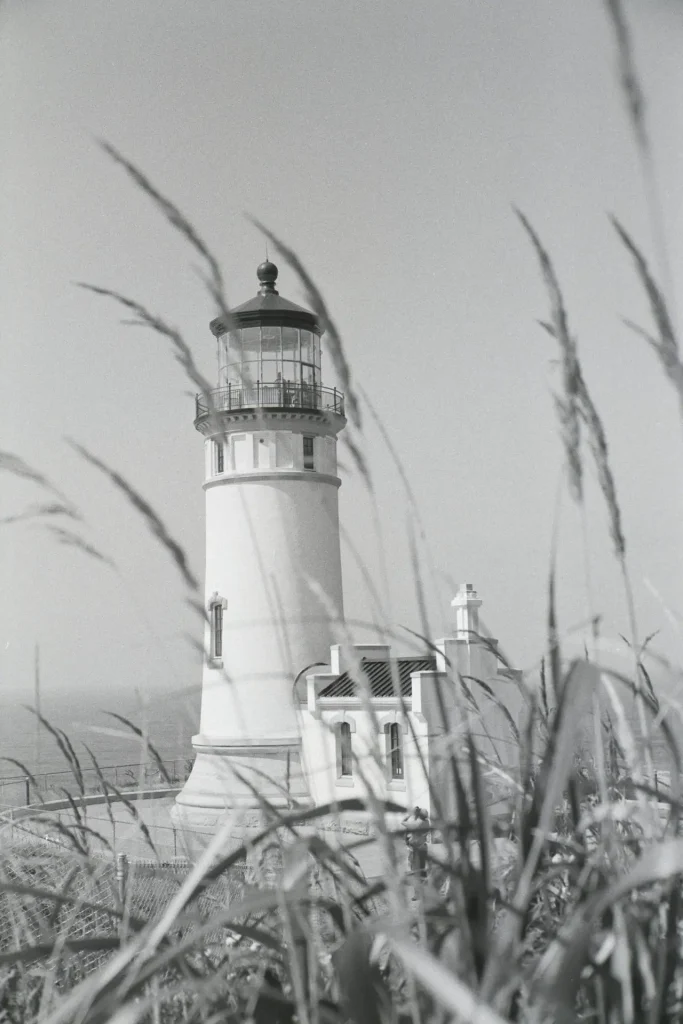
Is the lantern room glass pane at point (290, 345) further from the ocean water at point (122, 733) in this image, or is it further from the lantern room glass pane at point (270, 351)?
the ocean water at point (122, 733)

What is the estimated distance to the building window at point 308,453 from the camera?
39.3 ft

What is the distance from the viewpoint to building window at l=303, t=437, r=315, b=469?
1198 centimetres

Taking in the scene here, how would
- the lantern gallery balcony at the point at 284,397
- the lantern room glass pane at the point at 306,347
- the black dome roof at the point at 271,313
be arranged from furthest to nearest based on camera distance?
the lantern room glass pane at the point at 306,347 → the black dome roof at the point at 271,313 → the lantern gallery balcony at the point at 284,397

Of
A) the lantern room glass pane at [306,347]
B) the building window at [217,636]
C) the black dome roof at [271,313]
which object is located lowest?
the building window at [217,636]

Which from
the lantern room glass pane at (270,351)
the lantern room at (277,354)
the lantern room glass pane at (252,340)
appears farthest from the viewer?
the lantern room glass pane at (270,351)

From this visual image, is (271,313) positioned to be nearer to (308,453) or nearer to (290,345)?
(290,345)

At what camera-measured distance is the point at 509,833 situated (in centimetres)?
99

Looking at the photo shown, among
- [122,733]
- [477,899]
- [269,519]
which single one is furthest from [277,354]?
[477,899]

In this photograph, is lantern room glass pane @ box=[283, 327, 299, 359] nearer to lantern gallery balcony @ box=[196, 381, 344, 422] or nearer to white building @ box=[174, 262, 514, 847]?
white building @ box=[174, 262, 514, 847]

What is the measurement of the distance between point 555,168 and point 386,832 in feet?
22.5

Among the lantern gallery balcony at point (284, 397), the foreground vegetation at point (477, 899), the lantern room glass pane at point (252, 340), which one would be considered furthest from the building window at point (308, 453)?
the foreground vegetation at point (477, 899)

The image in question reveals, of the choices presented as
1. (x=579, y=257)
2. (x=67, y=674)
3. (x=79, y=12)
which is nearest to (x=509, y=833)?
(x=67, y=674)

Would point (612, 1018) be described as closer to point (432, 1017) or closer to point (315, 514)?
point (432, 1017)

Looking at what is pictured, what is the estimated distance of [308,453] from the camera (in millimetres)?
12008
